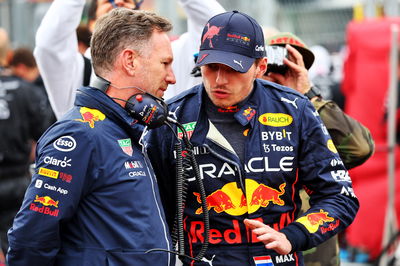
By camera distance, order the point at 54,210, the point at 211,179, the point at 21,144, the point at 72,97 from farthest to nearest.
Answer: the point at 21,144 → the point at 72,97 → the point at 211,179 → the point at 54,210

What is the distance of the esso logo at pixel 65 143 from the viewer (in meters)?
3.35

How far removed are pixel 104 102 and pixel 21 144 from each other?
5428 millimetres

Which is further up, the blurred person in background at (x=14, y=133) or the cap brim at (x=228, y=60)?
the cap brim at (x=228, y=60)

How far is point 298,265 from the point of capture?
3920 millimetres

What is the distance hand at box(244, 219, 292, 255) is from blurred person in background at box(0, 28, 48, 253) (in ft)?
17.5

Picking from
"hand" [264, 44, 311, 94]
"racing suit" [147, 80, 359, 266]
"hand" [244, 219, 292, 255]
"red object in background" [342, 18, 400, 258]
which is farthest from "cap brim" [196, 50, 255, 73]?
"red object in background" [342, 18, 400, 258]

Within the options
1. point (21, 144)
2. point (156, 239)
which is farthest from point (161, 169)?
point (21, 144)

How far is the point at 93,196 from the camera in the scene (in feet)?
11.2

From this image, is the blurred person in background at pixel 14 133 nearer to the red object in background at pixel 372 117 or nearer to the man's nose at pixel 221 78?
the red object in background at pixel 372 117

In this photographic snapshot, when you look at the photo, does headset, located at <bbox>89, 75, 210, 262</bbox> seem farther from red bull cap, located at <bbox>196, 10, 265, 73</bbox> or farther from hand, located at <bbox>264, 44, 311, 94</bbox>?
hand, located at <bbox>264, 44, 311, 94</bbox>

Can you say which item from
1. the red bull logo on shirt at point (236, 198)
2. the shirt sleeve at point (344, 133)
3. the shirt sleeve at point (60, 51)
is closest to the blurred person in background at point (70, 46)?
the shirt sleeve at point (60, 51)

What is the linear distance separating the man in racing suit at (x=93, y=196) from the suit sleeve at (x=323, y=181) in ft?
2.33

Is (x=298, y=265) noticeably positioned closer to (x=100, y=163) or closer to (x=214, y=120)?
(x=214, y=120)

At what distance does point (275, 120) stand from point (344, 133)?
0.85 m
